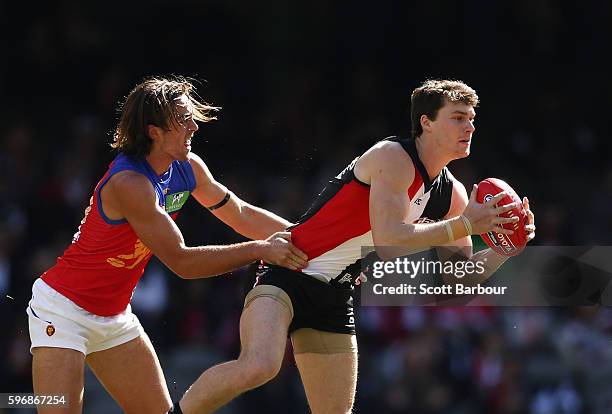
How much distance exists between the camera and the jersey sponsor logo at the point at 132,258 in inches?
210

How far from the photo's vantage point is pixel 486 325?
30.4 ft

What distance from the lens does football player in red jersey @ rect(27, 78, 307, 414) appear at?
518 centimetres

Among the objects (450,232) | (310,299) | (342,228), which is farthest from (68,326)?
(450,232)

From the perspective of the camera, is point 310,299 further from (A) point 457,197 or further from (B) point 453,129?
(B) point 453,129

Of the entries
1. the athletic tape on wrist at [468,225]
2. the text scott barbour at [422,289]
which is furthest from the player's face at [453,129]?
the text scott barbour at [422,289]

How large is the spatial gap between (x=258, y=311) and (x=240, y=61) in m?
6.68

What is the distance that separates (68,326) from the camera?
520 cm

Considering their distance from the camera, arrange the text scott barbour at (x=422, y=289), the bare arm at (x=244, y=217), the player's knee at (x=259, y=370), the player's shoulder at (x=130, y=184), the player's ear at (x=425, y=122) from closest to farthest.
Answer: the player's knee at (x=259, y=370) → the player's shoulder at (x=130, y=184) → the player's ear at (x=425, y=122) → the bare arm at (x=244, y=217) → the text scott barbour at (x=422, y=289)

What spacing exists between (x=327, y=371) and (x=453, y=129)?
1326 mm

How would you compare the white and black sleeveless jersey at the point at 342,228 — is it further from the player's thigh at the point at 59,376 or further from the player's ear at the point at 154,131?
the player's thigh at the point at 59,376

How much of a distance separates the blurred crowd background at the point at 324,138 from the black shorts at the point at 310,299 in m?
3.65

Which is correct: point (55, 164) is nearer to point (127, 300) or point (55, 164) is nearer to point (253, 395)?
point (253, 395)

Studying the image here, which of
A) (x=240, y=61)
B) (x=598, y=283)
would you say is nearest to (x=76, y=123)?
(x=240, y=61)

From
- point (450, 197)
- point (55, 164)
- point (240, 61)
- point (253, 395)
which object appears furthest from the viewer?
point (240, 61)
